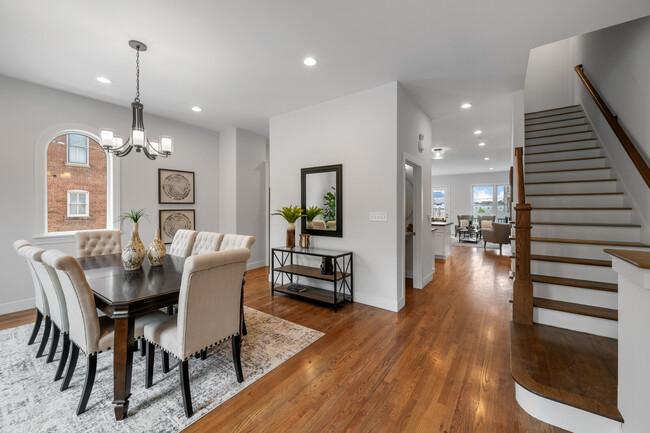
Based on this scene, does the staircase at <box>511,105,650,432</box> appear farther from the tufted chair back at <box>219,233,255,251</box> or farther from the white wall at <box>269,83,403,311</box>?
the tufted chair back at <box>219,233,255,251</box>

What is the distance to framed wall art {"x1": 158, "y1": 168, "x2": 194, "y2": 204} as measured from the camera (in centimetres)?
472

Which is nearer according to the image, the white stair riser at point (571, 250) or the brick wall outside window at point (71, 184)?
the white stair riser at point (571, 250)

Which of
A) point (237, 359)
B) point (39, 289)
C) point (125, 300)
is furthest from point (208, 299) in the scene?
point (39, 289)

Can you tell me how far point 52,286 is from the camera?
193cm

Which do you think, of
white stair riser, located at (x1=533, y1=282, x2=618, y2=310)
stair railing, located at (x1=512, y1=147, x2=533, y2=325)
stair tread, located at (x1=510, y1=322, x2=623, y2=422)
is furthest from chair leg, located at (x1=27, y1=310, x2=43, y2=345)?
white stair riser, located at (x1=533, y1=282, x2=618, y2=310)

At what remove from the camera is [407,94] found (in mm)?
3725

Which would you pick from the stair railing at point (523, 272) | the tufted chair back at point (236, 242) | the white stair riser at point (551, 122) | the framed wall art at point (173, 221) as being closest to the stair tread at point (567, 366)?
the stair railing at point (523, 272)

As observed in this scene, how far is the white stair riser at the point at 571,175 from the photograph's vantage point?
340cm

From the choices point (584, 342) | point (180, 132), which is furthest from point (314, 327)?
point (180, 132)

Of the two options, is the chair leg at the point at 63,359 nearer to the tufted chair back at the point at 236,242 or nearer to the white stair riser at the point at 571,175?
the tufted chair back at the point at 236,242

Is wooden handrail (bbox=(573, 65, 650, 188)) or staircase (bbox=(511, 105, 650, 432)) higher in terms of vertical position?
wooden handrail (bbox=(573, 65, 650, 188))

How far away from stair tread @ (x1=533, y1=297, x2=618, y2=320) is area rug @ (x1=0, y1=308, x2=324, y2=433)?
212cm

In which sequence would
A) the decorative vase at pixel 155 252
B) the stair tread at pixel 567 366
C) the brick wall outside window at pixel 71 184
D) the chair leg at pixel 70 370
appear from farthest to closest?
the brick wall outside window at pixel 71 184 < the decorative vase at pixel 155 252 < the chair leg at pixel 70 370 < the stair tread at pixel 567 366

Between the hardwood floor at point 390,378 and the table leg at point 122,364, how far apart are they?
0.47 meters
